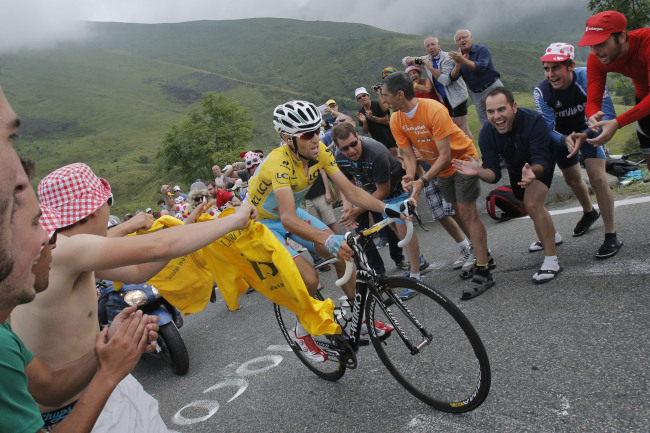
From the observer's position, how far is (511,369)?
3.24m

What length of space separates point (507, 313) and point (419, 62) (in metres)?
5.57

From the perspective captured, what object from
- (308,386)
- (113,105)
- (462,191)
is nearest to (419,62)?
(462,191)

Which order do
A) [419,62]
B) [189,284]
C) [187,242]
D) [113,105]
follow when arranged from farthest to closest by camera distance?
[113,105] → [419,62] → [189,284] → [187,242]

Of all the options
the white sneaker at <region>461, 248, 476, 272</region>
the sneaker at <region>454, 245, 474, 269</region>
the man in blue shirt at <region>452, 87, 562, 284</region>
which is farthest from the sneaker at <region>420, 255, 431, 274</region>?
the man in blue shirt at <region>452, 87, 562, 284</region>

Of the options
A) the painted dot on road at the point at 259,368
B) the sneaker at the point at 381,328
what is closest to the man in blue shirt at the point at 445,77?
the painted dot on road at the point at 259,368

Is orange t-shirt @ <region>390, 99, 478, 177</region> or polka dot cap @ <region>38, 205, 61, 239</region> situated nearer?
polka dot cap @ <region>38, 205, 61, 239</region>

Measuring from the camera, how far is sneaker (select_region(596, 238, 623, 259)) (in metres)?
4.54

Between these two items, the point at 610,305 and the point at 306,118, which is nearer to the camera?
the point at 610,305

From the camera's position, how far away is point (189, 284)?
4430 millimetres

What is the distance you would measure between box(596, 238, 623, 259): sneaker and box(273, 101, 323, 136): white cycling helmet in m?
3.12

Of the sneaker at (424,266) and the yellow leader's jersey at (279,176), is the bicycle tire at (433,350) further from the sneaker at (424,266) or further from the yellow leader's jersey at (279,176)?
the sneaker at (424,266)

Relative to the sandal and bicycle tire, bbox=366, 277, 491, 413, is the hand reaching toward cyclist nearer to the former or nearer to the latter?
bicycle tire, bbox=366, 277, 491, 413

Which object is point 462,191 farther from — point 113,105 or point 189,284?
point 113,105

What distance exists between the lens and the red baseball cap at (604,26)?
4004mm
